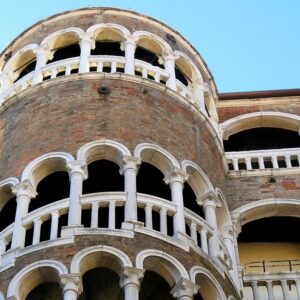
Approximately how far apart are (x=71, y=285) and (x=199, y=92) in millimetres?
8617

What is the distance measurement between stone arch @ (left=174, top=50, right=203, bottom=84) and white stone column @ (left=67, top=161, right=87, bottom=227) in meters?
6.19

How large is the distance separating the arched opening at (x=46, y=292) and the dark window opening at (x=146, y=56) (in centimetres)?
786

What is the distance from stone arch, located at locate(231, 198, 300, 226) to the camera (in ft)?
62.7

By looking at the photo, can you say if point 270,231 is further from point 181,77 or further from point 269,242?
point 181,77

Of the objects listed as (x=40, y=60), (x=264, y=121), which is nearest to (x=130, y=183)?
(x=40, y=60)

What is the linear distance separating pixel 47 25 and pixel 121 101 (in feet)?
15.2

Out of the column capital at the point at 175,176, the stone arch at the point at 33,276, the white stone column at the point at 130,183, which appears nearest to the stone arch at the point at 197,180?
the column capital at the point at 175,176

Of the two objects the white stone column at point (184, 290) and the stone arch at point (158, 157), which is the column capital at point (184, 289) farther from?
the stone arch at point (158, 157)

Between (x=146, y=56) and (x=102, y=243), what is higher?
(x=146, y=56)

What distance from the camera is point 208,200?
57.3 ft

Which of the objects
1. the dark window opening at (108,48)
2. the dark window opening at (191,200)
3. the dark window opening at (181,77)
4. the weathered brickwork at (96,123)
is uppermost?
the dark window opening at (108,48)

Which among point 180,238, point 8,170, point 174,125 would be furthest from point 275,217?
point 8,170

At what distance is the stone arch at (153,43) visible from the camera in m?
21.6

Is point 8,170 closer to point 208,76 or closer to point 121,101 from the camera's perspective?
point 121,101
